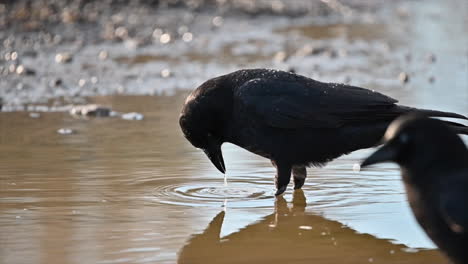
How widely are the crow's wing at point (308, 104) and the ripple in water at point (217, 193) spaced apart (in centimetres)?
47

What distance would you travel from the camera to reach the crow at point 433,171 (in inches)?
162

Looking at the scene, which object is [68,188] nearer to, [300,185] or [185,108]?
[185,108]

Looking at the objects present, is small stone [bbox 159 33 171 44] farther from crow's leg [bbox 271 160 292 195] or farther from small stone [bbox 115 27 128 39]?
crow's leg [bbox 271 160 292 195]

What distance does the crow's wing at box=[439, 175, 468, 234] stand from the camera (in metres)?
4.04

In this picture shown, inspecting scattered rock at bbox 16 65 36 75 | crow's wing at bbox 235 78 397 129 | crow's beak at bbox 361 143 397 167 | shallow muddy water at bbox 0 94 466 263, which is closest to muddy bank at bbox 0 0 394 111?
scattered rock at bbox 16 65 36 75

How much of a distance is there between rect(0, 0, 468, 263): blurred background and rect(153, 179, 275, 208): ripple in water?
0.02 meters

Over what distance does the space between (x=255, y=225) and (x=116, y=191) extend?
1176 millimetres

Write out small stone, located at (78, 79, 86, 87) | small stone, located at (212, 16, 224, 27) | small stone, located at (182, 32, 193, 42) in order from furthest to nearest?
small stone, located at (212, 16, 224, 27), small stone, located at (182, 32, 193, 42), small stone, located at (78, 79, 86, 87)

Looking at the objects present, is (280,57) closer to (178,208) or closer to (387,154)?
(178,208)

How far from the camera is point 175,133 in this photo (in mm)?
8500

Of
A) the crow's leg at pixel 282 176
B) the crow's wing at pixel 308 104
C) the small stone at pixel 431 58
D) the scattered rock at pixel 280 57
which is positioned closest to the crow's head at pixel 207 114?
the crow's wing at pixel 308 104

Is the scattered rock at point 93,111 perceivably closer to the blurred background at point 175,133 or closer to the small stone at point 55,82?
the blurred background at point 175,133

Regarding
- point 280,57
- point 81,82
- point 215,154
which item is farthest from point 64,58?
point 215,154

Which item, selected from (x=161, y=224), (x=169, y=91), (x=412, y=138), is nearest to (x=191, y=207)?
(x=161, y=224)
